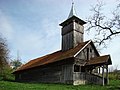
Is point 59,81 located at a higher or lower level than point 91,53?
lower

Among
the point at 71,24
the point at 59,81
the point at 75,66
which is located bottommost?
the point at 59,81

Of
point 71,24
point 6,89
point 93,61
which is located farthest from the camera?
point 71,24

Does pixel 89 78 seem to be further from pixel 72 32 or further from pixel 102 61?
pixel 72 32

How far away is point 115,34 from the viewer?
95.8 ft

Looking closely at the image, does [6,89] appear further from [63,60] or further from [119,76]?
[119,76]

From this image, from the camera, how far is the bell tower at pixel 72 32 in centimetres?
3628

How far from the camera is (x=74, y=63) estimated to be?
30891 millimetres

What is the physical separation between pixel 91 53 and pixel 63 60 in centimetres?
506

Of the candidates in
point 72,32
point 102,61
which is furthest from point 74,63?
point 72,32

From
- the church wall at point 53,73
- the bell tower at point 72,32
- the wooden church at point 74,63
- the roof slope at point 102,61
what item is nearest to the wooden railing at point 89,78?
the wooden church at point 74,63

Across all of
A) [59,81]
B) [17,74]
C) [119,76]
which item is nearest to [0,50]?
[17,74]

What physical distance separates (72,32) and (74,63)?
23.7ft

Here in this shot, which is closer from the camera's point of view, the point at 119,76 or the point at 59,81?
the point at 59,81

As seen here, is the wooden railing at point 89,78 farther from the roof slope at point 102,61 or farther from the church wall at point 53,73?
the roof slope at point 102,61
